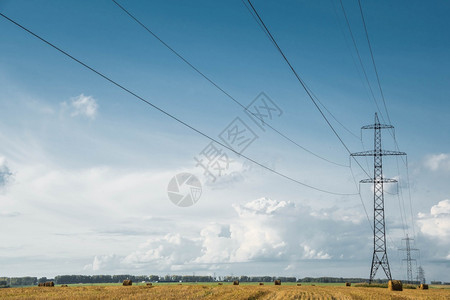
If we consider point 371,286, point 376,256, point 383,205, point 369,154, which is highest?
point 369,154

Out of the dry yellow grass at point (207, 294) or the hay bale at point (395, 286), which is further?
the hay bale at point (395, 286)

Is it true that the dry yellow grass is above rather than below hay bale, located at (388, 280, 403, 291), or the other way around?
above

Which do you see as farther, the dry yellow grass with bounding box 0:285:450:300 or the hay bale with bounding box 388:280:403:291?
the hay bale with bounding box 388:280:403:291

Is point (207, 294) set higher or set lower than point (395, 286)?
higher

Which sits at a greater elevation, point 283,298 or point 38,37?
point 38,37

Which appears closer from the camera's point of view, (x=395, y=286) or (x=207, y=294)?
(x=207, y=294)

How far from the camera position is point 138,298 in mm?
37156

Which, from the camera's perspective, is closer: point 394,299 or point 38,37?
point 38,37

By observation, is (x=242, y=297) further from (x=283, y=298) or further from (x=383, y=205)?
(x=383, y=205)

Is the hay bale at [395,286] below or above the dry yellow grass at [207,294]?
below

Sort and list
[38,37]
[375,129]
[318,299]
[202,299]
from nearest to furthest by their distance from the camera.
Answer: [38,37]
[202,299]
[318,299]
[375,129]

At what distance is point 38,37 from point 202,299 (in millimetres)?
25394

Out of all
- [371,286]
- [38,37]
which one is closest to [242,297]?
[38,37]

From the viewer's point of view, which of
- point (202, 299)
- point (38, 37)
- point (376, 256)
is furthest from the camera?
point (376, 256)
